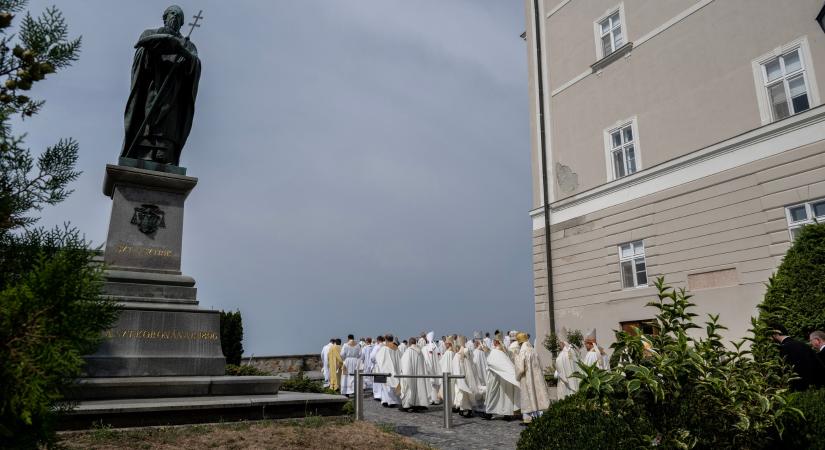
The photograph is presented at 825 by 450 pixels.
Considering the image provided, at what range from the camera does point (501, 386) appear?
511 inches

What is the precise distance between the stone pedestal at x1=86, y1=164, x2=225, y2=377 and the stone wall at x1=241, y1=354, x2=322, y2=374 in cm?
1630

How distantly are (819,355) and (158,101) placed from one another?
36.3 feet

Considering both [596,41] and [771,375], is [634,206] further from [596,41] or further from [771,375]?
[771,375]

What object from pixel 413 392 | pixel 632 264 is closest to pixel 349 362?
pixel 413 392

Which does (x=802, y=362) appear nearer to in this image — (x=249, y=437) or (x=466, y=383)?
(x=249, y=437)

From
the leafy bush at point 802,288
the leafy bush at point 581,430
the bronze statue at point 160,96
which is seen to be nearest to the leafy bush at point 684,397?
the leafy bush at point 581,430

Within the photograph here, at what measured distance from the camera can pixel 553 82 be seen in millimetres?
22688

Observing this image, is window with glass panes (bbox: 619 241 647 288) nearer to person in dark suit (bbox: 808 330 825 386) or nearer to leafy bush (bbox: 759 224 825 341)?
leafy bush (bbox: 759 224 825 341)

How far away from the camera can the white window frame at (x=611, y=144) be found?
18.5 metres

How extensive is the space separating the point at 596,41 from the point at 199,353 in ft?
61.5

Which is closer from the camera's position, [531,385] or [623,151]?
[531,385]

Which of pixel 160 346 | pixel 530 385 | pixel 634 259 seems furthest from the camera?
pixel 634 259

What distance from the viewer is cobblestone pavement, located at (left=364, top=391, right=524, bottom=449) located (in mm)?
8750

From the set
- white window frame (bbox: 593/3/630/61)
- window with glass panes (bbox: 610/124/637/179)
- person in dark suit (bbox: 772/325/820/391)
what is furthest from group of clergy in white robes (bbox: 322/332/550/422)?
white window frame (bbox: 593/3/630/61)
